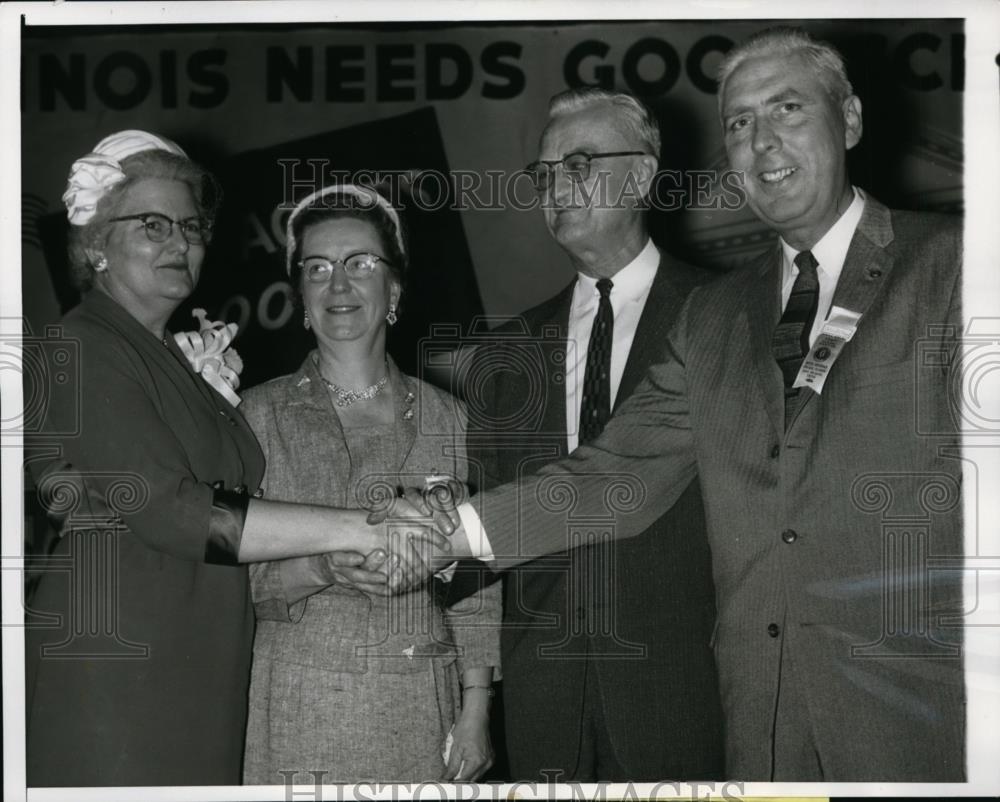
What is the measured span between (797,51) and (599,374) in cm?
90

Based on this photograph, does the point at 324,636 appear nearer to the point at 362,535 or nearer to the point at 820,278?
the point at 362,535

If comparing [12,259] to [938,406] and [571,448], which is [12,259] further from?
[938,406]

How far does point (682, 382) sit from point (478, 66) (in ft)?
3.01

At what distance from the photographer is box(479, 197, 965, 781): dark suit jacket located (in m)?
2.32

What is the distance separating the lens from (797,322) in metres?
2.38

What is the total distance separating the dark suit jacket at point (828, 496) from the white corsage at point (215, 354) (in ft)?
2.16

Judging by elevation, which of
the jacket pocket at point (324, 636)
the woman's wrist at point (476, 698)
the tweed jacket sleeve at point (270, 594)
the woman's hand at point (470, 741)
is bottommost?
the woman's hand at point (470, 741)

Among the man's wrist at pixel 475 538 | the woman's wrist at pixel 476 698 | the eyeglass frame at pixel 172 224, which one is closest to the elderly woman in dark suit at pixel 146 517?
the eyeglass frame at pixel 172 224

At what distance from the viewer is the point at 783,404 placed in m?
2.33

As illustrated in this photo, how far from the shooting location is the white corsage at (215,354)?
2.45 meters

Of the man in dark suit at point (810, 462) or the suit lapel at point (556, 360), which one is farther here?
the suit lapel at point (556, 360)

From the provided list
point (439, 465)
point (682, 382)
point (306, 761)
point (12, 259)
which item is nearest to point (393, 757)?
point (306, 761)

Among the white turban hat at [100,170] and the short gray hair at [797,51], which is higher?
the short gray hair at [797,51]

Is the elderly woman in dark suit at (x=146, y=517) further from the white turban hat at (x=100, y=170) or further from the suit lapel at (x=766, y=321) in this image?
the suit lapel at (x=766, y=321)
